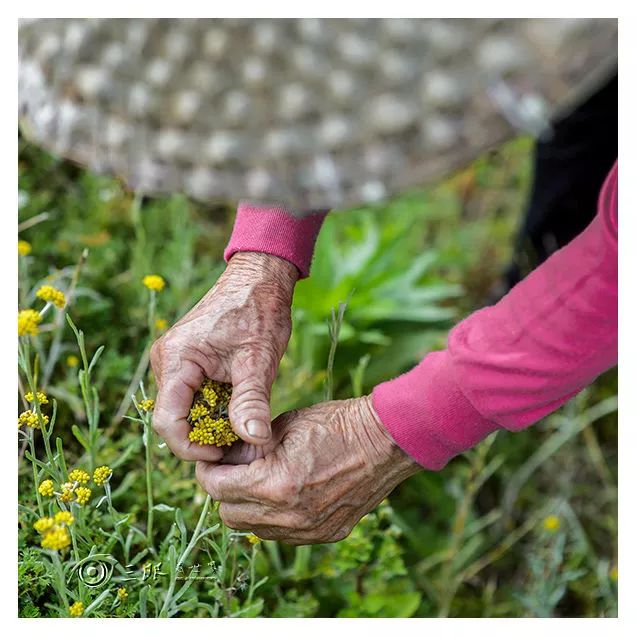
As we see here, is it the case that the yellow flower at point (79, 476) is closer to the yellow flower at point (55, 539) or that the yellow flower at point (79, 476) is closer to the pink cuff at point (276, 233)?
the yellow flower at point (55, 539)

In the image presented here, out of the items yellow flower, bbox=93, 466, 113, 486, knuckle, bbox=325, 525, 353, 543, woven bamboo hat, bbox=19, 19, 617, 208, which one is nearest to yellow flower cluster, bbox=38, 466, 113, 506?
yellow flower, bbox=93, 466, 113, 486

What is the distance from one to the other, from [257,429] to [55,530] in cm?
20

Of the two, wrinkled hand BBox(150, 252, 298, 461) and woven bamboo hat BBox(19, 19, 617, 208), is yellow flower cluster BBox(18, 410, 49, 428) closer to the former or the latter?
wrinkled hand BBox(150, 252, 298, 461)

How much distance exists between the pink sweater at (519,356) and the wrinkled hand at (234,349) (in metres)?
0.08

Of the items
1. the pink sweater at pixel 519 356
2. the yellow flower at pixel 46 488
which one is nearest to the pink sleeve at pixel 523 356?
the pink sweater at pixel 519 356

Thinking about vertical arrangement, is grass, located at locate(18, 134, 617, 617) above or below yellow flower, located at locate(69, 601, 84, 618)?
above

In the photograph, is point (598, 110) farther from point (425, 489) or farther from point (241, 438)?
point (241, 438)

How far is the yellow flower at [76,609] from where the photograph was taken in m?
0.84

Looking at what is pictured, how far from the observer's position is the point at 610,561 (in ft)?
4.47

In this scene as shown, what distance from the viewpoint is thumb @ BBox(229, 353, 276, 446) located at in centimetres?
78

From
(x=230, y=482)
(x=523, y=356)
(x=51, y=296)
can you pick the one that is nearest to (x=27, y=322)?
(x=51, y=296)

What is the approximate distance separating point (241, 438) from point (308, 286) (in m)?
0.42

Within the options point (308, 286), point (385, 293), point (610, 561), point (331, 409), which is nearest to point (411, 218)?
point (385, 293)

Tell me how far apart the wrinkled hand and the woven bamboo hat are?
0.35 metres
